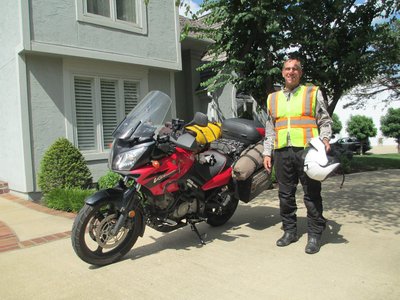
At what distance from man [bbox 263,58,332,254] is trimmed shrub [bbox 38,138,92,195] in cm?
452

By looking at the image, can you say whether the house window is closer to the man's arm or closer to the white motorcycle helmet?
the man's arm

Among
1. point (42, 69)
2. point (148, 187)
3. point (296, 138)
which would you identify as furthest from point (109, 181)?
point (296, 138)

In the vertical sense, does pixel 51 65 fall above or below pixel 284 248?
above

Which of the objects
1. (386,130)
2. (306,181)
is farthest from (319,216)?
(386,130)

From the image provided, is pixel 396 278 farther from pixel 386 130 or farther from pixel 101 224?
pixel 386 130

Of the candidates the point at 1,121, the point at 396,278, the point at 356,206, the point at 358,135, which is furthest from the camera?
the point at 358,135

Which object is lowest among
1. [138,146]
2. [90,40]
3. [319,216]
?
[319,216]

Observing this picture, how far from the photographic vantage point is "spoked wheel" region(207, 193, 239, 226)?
4793mm

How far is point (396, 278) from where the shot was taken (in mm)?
3211

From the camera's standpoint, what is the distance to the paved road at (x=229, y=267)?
310 centimetres

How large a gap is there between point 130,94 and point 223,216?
205 inches

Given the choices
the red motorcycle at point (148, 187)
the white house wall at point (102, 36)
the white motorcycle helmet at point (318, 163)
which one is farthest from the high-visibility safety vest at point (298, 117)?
the white house wall at point (102, 36)

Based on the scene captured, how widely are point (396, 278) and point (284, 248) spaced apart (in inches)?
45.9

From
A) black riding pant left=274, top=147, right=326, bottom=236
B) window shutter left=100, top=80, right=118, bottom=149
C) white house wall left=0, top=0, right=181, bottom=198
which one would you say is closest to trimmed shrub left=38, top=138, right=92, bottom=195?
white house wall left=0, top=0, right=181, bottom=198
